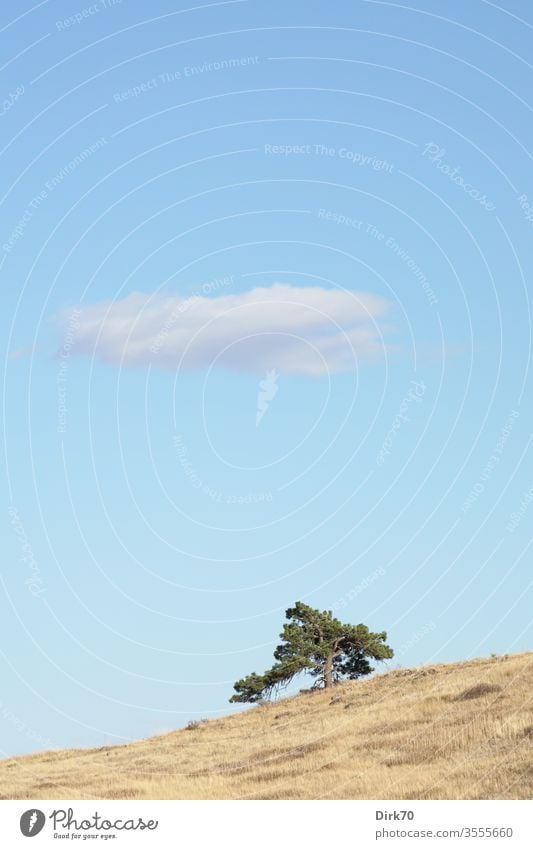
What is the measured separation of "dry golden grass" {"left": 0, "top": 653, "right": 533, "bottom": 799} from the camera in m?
40.5

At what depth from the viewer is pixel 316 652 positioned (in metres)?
81.6

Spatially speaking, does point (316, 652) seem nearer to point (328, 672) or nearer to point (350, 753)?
point (328, 672)

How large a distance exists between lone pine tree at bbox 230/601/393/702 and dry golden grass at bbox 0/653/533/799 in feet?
19.6

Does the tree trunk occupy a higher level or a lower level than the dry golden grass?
higher

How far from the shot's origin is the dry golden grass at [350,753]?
40531 millimetres

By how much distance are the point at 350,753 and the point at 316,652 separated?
32658 mm

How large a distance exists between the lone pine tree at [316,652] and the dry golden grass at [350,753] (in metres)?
5.97

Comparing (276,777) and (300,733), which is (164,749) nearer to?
(300,733)

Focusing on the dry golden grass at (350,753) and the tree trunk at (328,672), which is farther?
the tree trunk at (328,672)

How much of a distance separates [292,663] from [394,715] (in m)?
22.9

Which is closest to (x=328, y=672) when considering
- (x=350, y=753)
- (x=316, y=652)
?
(x=316, y=652)
